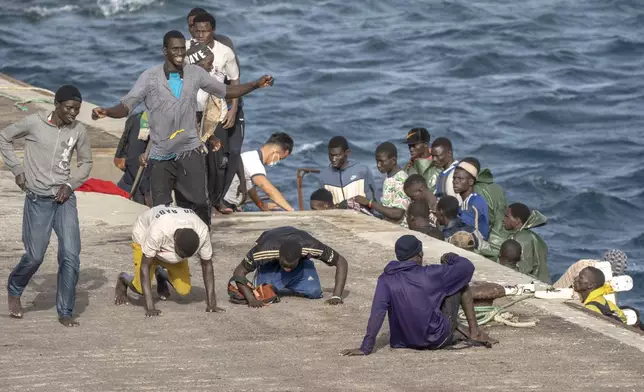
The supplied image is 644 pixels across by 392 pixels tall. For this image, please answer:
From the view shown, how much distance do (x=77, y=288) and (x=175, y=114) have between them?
1.64m

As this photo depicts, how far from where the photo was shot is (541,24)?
38562mm

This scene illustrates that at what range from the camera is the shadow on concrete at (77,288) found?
36.5 feet

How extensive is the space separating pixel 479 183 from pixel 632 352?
15.4ft

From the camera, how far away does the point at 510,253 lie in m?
13.4

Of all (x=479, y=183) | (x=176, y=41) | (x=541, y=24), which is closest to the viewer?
(x=176, y=41)

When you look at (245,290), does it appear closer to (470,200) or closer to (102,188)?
(470,200)

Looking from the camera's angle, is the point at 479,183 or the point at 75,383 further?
the point at 479,183

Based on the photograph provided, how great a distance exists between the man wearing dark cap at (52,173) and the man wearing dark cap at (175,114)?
100 centimetres

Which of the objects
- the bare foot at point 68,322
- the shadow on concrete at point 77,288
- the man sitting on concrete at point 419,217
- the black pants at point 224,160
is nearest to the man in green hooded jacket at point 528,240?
the man sitting on concrete at point 419,217

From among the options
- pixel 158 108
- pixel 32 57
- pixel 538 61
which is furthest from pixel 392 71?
pixel 158 108

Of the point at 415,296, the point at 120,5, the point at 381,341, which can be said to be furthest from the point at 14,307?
the point at 120,5

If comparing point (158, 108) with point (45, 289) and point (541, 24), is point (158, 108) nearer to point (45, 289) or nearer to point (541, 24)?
point (45, 289)

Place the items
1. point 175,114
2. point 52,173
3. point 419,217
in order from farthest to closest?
point 419,217 → point 175,114 → point 52,173

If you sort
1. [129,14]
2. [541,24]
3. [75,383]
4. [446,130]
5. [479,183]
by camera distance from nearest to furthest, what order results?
[75,383] → [479,183] → [446,130] → [541,24] → [129,14]
